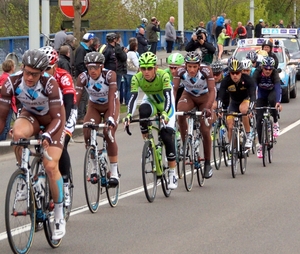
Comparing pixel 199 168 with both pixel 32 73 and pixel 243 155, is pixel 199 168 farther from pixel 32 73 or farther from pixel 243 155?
pixel 32 73

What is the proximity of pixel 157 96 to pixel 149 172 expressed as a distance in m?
1.28

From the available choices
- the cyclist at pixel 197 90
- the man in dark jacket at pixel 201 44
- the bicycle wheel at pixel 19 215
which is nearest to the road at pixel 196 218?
the bicycle wheel at pixel 19 215

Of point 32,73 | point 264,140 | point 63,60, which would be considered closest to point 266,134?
point 264,140

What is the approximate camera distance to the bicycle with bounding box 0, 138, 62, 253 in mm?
8086

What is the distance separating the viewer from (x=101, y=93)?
11367 mm

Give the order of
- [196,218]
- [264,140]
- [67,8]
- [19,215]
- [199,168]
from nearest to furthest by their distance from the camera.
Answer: [19,215] < [196,218] < [199,168] < [264,140] < [67,8]

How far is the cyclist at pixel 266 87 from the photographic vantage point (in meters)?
15.8

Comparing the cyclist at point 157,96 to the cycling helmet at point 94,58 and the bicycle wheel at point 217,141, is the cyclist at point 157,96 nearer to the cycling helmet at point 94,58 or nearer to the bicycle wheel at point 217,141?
the cycling helmet at point 94,58

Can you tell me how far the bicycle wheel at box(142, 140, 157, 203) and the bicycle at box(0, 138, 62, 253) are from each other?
2823 millimetres

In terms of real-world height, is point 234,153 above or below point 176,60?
below

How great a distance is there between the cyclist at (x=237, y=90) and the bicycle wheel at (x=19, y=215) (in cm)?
677

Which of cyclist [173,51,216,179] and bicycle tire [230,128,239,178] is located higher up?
cyclist [173,51,216,179]

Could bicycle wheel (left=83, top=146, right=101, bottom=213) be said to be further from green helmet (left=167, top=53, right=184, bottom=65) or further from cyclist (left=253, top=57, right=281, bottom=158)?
cyclist (left=253, top=57, right=281, bottom=158)

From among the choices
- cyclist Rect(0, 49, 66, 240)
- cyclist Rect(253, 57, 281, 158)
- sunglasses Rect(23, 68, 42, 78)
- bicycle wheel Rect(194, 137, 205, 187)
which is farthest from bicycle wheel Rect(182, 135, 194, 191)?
sunglasses Rect(23, 68, 42, 78)
